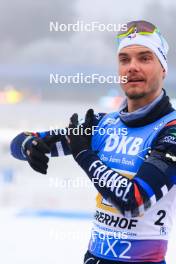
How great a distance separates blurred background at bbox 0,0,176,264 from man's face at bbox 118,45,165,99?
1.22m

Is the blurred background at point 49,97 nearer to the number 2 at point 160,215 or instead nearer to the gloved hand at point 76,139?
the gloved hand at point 76,139

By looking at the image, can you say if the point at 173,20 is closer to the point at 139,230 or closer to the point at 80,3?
the point at 80,3

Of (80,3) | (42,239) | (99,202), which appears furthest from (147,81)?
(80,3)

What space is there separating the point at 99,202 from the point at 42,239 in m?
1.84

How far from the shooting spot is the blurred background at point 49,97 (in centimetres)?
313

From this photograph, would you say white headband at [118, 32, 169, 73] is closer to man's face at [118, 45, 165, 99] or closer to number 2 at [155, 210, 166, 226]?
man's face at [118, 45, 165, 99]

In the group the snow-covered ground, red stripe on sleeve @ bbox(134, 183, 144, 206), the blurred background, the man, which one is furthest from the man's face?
the blurred background

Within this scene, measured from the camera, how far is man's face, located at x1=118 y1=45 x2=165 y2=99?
1.42m

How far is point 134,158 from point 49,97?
2540mm

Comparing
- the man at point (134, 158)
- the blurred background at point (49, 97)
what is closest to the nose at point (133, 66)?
the man at point (134, 158)

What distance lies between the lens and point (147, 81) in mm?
1425

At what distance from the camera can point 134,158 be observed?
1.38 m

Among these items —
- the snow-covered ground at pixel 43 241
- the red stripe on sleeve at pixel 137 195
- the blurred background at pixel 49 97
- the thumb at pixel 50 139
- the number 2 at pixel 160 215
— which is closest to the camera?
the red stripe on sleeve at pixel 137 195

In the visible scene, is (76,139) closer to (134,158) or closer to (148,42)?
(134,158)
